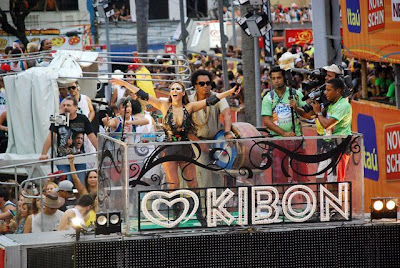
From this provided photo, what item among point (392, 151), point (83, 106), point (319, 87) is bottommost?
point (392, 151)

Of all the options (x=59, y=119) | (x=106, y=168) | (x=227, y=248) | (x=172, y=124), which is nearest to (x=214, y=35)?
(x=59, y=119)

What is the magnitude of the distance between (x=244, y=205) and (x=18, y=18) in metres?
41.8

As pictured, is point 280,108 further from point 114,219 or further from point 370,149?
point 370,149

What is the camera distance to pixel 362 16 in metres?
16.5

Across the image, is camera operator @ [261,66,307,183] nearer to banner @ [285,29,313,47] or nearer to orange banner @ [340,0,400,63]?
orange banner @ [340,0,400,63]

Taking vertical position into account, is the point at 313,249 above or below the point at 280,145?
below

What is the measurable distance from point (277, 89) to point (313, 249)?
369 centimetres

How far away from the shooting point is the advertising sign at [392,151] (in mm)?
14539

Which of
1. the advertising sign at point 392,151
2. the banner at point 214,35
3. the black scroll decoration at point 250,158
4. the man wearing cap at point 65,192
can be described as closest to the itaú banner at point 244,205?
the black scroll decoration at point 250,158

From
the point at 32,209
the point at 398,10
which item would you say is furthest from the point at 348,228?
the point at 398,10

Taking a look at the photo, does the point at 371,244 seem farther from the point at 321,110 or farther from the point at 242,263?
the point at 321,110

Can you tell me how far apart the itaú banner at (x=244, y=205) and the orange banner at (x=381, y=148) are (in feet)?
19.4

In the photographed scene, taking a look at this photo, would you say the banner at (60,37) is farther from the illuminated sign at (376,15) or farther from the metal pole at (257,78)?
the illuminated sign at (376,15)

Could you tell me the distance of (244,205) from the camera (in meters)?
8.27
